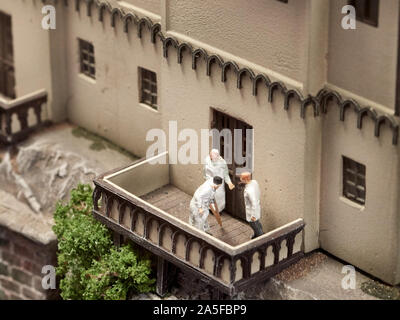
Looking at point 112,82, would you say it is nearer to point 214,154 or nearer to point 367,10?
point 214,154

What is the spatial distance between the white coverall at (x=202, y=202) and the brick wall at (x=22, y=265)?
283 inches

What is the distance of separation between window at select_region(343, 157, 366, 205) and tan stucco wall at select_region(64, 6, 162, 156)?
747cm

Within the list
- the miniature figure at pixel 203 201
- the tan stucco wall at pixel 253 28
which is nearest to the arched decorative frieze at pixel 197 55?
the tan stucco wall at pixel 253 28

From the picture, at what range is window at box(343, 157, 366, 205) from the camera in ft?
116

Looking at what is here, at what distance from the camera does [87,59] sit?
143 feet

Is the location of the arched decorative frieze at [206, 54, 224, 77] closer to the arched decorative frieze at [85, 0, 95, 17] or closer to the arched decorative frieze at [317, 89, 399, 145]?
the arched decorative frieze at [317, 89, 399, 145]

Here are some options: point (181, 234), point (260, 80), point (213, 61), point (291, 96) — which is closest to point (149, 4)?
point (213, 61)

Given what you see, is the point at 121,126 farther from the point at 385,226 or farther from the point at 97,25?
the point at 385,226

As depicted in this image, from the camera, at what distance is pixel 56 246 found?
41.8 meters

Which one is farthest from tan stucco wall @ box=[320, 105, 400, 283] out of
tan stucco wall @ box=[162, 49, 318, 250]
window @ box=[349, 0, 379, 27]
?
window @ box=[349, 0, 379, 27]

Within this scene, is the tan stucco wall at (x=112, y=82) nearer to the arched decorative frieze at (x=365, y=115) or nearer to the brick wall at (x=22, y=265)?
the brick wall at (x=22, y=265)

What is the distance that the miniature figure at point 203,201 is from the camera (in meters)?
36.0

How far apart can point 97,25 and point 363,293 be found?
13.1 metres

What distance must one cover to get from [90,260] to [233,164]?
17.4ft
